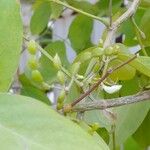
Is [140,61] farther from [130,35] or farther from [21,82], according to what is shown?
[21,82]

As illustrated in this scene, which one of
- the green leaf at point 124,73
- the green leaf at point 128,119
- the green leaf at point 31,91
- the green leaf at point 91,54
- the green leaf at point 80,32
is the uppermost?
the green leaf at point 91,54

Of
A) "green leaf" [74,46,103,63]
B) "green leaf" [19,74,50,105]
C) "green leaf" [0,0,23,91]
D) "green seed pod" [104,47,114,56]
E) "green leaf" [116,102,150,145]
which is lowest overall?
"green leaf" [19,74,50,105]

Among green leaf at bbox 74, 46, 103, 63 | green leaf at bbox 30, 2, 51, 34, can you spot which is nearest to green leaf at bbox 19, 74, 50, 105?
green leaf at bbox 30, 2, 51, 34

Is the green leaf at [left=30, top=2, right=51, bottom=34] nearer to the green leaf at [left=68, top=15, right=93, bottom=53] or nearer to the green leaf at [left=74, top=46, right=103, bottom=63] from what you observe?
the green leaf at [left=68, top=15, right=93, bottom=53]

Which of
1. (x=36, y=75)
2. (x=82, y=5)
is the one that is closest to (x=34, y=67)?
(x=36, y=75)

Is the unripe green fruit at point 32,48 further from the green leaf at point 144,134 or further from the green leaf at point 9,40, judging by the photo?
the green leaf at point 144,134

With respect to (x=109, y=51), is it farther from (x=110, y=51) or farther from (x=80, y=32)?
(x=80, y=32)

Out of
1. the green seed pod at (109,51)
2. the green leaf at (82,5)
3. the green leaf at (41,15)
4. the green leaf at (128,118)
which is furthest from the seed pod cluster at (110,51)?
the green leaf at (41,15)
